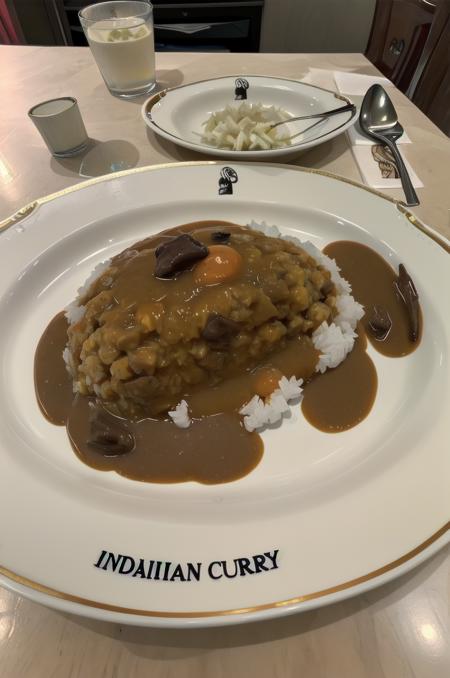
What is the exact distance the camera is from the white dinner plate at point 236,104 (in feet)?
10.5

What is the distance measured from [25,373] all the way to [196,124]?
108 inches

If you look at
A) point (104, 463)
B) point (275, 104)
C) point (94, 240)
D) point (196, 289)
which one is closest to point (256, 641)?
point (104, 463)

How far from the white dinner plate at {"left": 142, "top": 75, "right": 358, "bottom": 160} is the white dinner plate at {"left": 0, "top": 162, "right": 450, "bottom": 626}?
0.49m

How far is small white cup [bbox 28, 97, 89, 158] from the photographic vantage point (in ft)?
10.4

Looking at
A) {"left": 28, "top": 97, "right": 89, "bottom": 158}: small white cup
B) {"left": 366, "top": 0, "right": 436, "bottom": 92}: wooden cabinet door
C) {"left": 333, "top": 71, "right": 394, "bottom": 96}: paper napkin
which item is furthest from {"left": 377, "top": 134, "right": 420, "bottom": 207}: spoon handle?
{"left": 28, "top": 97, "right": 89, "bottom": 158}: small white cup

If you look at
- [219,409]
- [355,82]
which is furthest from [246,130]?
[219,409]

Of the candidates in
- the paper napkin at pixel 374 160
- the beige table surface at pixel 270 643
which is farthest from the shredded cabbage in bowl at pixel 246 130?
the beige table surface at pixel 270 643

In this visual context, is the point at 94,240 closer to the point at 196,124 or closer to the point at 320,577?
the point at 196,124

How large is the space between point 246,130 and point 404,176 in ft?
4.24

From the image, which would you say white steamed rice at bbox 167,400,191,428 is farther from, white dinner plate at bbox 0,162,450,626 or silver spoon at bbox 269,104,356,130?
silver spoon at bbox 269,104,356,130

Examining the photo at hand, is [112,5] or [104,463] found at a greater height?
[112,5]

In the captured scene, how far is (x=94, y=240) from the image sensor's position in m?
2.91

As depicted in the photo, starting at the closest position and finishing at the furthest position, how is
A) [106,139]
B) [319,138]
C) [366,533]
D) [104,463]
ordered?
[366,533] → [104,463] → [319,138] → [106,139]

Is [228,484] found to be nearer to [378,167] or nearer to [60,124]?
[378,167]
